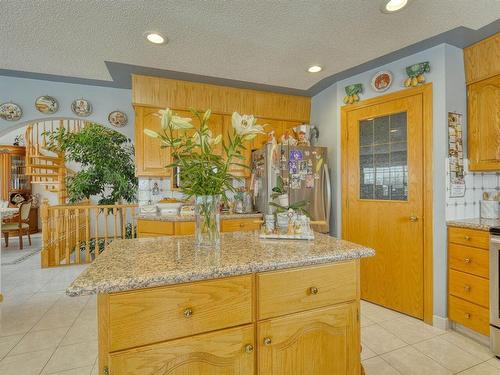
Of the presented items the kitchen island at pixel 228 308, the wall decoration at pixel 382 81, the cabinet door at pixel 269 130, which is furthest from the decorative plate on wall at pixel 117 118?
the wall decoration at pixel 382 81

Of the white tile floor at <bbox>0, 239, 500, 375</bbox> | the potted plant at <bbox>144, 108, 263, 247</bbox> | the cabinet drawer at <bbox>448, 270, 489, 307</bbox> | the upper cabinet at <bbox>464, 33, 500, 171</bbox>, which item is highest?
the upper cabinet at <bbox>464, 33, 500, 171</bbox>

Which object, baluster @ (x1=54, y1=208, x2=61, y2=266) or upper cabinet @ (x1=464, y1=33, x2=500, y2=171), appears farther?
baluster @ (x1=54, y1=208, x2=61, y2=266)

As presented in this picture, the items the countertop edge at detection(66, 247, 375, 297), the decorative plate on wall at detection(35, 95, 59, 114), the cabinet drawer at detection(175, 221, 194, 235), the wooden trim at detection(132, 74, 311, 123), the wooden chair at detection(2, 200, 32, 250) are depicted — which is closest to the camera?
the countertop edge at detection(66, 247, 375, 297)

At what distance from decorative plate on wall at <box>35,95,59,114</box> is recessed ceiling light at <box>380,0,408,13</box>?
3.53 m

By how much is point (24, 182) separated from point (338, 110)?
25.1 ft

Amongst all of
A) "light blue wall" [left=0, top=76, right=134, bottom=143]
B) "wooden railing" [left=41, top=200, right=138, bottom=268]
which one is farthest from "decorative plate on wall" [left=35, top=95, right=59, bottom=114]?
"wooden railing" [left=41, top=200, right=138, bottom=268]

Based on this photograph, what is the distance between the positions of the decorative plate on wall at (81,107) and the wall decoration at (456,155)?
388 cm

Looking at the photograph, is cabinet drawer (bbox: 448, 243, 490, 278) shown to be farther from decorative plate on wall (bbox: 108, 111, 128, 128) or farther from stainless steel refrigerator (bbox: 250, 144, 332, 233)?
decorative plate on wall (bbox: 108, 111, 128, 128)

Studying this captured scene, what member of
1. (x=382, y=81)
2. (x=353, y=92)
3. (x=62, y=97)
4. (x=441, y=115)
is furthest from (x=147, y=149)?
(x=441, y=115)

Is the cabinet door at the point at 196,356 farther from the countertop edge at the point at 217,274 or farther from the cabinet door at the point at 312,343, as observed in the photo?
the countertop edge at the point at 217,274

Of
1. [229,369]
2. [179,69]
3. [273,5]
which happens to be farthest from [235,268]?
[179,69]

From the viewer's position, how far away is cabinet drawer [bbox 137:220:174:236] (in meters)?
2.94

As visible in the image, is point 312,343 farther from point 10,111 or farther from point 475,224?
point 10,111

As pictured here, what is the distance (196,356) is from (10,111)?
3.65 m
